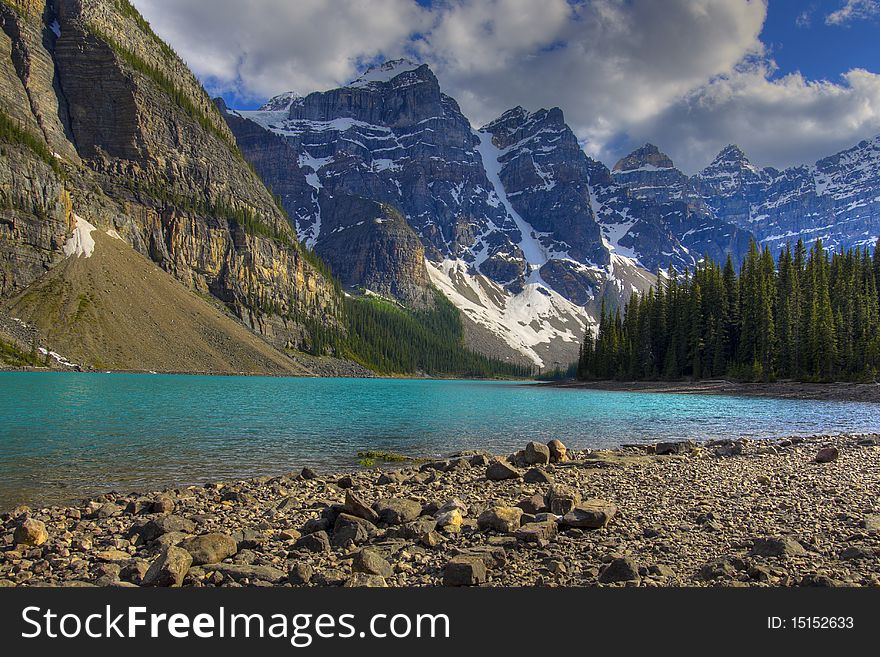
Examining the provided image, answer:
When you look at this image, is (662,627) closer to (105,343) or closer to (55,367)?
(55,367)

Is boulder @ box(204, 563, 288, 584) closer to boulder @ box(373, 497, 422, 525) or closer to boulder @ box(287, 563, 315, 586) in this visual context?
boulder @ box(287, 563, 315, 586)

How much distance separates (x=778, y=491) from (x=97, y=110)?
741 ft

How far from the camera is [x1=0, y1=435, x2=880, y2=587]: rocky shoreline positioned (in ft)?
27.3

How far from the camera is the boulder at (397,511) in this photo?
11.9 meters

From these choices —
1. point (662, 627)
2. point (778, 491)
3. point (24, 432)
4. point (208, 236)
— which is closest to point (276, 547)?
point (662, 627)

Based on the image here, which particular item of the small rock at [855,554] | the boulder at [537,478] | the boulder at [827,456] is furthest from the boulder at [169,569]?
the boulder at [827,456]

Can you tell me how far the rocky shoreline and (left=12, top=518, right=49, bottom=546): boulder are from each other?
0.11 feet

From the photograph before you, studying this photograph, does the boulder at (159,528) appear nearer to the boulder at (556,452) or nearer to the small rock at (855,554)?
the small rock at (855,554)

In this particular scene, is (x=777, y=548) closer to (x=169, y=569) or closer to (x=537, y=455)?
(x=169, y=569)

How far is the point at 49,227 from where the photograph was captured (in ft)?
413

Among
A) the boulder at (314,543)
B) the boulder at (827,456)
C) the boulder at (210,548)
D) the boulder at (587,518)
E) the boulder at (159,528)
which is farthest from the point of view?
the boulder at (827,456)

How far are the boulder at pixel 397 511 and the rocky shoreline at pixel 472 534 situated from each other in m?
0.04

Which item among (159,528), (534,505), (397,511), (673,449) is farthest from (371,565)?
(673,449)

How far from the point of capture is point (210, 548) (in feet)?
31.2
